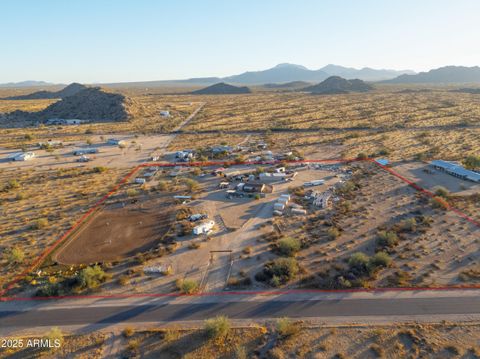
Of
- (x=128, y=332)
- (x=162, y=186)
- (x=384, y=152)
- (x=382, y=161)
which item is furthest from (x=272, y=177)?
(x=128, y=332)

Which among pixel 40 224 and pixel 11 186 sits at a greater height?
pixel 11 186

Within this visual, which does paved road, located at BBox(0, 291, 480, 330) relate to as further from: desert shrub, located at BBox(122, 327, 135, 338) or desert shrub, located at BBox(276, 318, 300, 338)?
desert shrub, located at BBox(276, 318, 300, 338)

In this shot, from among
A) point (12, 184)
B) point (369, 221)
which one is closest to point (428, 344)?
point (369, 221)

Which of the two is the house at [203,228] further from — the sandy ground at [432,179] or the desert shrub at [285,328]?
the sandy ground at [432,179]

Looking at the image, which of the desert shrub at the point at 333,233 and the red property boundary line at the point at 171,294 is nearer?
the red property boundary line at the point at 171,294

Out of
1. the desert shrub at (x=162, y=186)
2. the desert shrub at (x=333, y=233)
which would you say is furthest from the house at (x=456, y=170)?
the desert shrub at (x=162, y=186)

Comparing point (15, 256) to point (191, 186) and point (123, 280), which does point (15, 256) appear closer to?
point (123, 280)

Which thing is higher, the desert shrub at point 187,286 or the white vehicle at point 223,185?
the white vehicle at point 223,185
